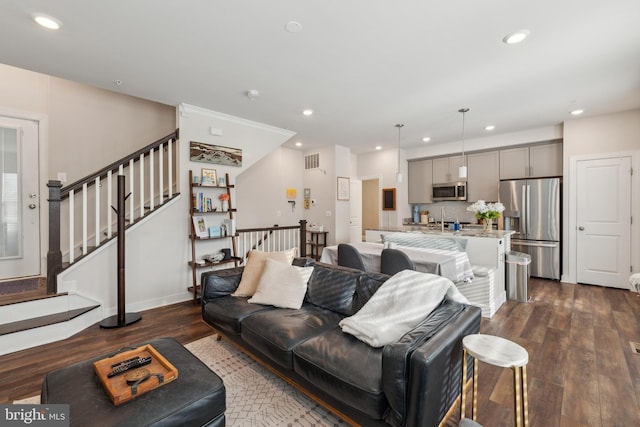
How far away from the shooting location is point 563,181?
4781 millimetres

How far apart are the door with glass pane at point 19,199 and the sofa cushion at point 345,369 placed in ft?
14.1

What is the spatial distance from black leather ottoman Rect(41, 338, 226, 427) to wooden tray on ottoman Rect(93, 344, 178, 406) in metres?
0.03

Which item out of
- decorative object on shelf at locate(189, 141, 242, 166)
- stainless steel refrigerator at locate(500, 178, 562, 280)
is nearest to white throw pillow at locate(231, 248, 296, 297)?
decorative object on shelf at locate(189, 141, 242, 166)

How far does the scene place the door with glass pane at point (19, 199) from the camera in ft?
11.9

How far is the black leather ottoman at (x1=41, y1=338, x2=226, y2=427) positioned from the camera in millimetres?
1184

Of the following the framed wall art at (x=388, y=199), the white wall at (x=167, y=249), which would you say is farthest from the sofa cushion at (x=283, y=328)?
the framed wall art at (x=388, y=199)

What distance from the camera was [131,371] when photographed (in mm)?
1438

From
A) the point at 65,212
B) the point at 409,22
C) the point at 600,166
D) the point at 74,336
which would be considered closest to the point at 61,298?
the point at 74,336

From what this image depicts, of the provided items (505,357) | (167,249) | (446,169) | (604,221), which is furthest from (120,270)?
(604,221)

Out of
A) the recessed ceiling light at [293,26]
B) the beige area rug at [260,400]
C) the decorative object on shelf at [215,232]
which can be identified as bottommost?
the beige area rug at [260,400]

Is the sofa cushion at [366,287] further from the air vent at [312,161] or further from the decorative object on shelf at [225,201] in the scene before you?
the air vent at [312,161]

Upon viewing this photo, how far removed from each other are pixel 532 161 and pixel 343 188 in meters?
3.73

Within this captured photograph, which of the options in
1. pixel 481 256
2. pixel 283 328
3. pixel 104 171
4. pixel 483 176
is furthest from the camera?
pixel 483 176

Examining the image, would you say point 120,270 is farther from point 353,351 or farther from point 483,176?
point 483,176
